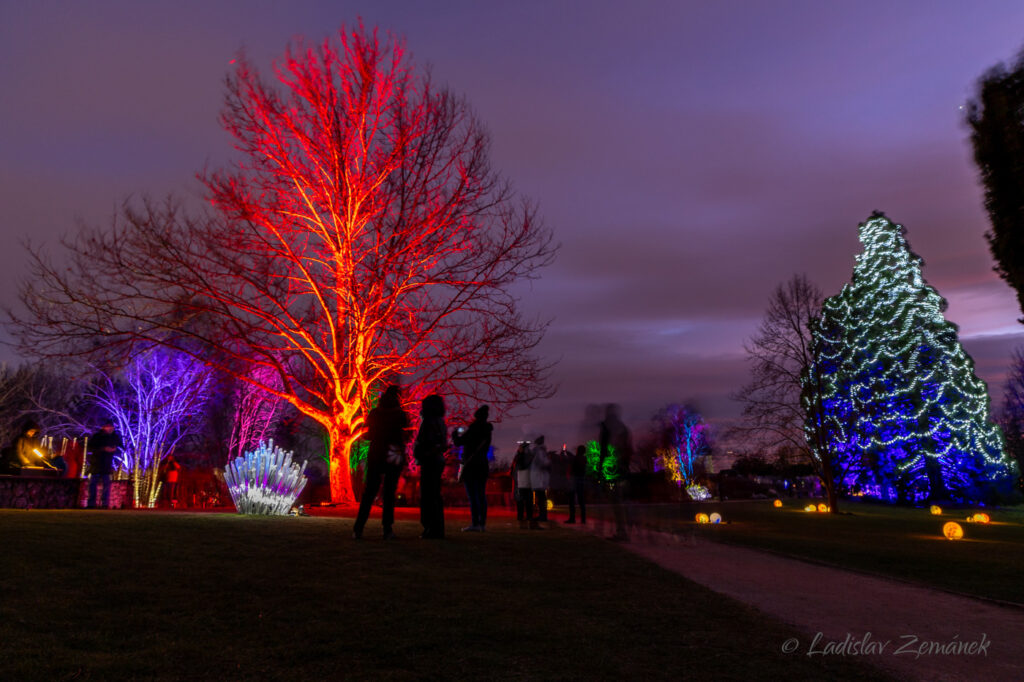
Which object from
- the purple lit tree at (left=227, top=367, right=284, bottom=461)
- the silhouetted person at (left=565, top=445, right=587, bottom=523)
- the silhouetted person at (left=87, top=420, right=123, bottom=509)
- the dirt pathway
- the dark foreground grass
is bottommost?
the dirt pathway

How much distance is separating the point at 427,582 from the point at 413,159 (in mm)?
15197

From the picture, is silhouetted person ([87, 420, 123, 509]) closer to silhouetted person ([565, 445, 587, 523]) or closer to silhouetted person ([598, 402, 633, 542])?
silhouetted person ([565, 445, 587, 523])

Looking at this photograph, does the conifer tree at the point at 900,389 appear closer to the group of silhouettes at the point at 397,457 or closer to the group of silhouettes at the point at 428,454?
the group of silhouettes at the point at 428,454

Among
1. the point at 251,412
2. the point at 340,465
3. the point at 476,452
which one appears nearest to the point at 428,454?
the point at 476,452

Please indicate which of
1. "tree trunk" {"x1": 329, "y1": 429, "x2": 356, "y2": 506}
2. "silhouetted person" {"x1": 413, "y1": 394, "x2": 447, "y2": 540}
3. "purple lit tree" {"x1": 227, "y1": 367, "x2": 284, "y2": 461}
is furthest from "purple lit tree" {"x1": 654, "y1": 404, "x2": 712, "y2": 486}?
"silhouetted person" {"x1": 413, "y1": 394, "x2": 447, "y2": 540}

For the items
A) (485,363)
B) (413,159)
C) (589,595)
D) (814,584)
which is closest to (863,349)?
(485,363)

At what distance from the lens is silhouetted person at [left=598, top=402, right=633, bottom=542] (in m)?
11.3

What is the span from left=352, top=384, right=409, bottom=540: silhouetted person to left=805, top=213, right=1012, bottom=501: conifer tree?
1101 inches

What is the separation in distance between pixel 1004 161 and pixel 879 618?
22.4 feet

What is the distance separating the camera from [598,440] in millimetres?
11523

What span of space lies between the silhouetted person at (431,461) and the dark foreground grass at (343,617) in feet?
5.98

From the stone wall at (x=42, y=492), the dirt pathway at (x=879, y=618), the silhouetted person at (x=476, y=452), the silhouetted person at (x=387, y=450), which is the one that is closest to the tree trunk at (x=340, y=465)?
the stone wall at (x=42, y=492)

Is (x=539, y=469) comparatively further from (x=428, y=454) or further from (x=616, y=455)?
(x=428, y=454)

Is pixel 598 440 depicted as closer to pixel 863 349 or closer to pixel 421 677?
pixel 421 677
